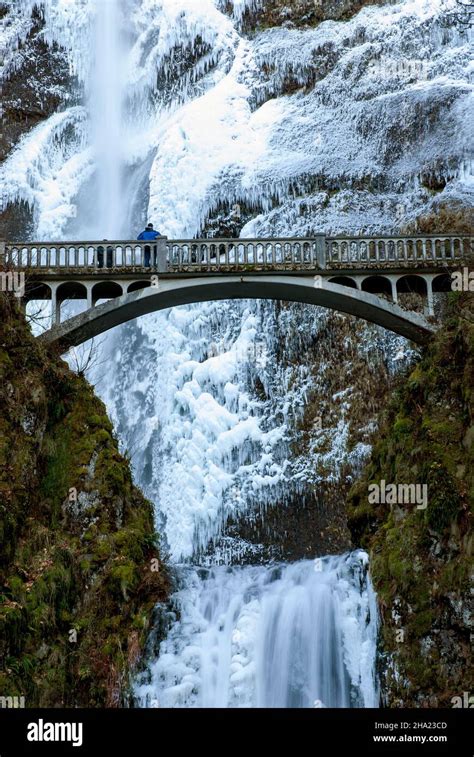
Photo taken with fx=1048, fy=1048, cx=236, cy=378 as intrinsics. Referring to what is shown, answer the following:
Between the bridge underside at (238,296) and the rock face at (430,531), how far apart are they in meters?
1.05

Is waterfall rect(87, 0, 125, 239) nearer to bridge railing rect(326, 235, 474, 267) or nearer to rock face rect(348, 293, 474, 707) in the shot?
bridge railing rect(326, 235, 474, 267)

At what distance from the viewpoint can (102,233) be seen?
36.4 meters

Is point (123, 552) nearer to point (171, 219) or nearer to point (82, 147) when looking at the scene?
point (171, 219)

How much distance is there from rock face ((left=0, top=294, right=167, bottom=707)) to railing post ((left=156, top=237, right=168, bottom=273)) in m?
2.82

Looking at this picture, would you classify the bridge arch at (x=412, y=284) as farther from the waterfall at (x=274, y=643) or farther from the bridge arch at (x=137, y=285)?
the waterfall at (x=274, y=643)

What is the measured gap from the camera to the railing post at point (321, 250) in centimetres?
2141

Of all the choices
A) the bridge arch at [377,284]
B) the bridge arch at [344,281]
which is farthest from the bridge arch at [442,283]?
the bridge arch at [344,281]

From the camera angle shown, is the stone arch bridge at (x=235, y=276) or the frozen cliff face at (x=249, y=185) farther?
the frozen cliff face at (x=249, y=185)

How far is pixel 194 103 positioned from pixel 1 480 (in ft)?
76.6

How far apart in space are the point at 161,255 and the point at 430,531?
794 centimetres

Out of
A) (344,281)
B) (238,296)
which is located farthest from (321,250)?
(238,296)

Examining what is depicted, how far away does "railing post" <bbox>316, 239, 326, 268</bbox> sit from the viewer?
21406mm

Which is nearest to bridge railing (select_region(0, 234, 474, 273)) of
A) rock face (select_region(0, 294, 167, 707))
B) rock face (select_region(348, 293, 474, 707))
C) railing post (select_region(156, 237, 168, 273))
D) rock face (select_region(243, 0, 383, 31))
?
railing post (select_region(156, 237, 168, 273))

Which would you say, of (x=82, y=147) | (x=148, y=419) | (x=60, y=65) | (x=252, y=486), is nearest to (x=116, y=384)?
(x=148, y=419)
